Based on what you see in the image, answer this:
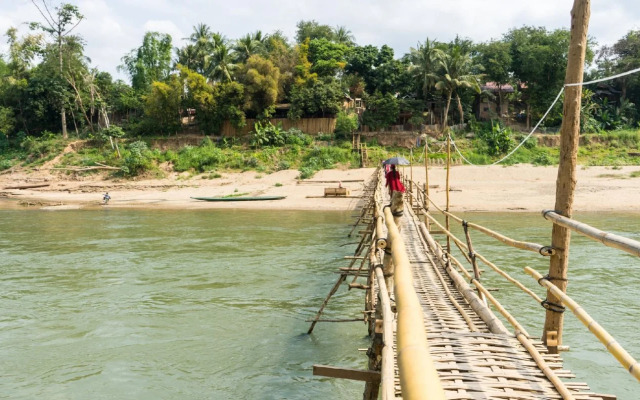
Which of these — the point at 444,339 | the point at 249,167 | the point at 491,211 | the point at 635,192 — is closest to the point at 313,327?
the point at 444,339

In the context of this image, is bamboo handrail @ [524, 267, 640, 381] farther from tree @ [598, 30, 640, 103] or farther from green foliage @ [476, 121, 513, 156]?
tree @ [598, 30, 640, 103]

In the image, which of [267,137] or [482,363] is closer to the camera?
[482,363]

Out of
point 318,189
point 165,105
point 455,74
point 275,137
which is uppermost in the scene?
point 455,74

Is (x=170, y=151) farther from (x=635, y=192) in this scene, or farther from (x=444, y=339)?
(x=444, y=339)

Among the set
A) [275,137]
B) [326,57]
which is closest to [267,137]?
[275,137]

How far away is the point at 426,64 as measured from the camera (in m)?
35.6

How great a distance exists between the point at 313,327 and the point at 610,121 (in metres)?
35.2

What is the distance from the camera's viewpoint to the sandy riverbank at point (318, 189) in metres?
23.0

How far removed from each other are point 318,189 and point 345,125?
948 cm

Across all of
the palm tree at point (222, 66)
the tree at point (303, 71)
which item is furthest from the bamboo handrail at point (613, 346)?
the palm tree at point (222, 66)

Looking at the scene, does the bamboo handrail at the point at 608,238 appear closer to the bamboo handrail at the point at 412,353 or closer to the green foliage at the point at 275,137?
the bamboo handrail at the point at 412,353

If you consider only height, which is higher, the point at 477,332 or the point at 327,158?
the point at 327,158

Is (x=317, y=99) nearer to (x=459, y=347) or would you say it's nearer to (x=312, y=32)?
(x=312, y=32)

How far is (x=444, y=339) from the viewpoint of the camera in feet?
12.8
